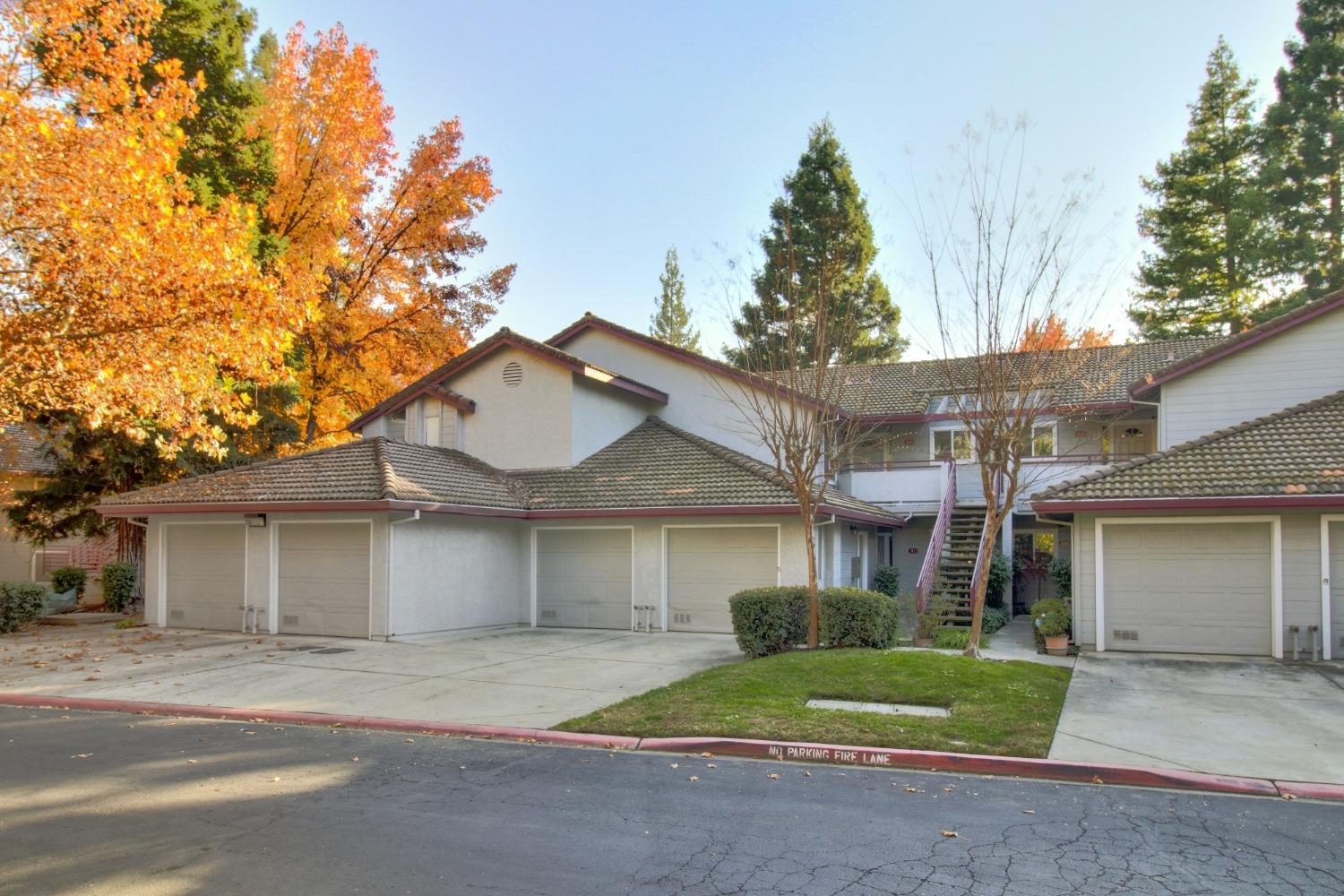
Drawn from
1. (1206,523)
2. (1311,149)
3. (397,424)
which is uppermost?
(1311,149)

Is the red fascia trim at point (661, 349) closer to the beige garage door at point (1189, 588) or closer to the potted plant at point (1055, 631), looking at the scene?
the potted plant at point (1055, 631)

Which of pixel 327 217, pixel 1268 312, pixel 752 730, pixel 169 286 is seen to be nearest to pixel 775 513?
pixel 752 730

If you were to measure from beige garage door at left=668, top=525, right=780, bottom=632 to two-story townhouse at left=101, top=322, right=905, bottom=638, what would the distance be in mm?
Result: 38

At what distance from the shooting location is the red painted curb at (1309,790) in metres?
7.25

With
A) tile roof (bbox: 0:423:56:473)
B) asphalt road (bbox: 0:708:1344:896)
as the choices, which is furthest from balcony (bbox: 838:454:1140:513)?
tile roof (bbox: 0:423:56:473)

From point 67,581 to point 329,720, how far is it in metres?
20.5

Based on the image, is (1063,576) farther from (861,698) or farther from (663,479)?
(861,698)

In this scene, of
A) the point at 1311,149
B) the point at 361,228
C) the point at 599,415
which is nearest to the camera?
the point at 599,415

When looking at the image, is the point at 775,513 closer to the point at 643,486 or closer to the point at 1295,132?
the point at 643,486

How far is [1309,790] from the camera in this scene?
7336mm

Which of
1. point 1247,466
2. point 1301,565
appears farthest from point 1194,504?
point 1301,565

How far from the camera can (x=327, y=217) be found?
88.8 feet

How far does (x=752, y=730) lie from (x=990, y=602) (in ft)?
46.7

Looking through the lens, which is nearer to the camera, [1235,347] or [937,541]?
[1235,347]
